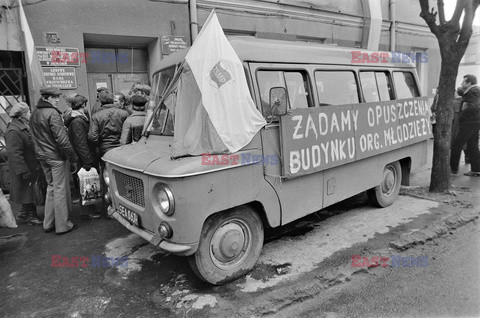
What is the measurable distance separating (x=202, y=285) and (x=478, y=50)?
86.8 ft

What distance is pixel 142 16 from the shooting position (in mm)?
7930

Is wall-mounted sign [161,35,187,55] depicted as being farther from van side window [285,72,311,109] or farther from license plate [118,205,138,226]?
license plate [118,205,138,226]

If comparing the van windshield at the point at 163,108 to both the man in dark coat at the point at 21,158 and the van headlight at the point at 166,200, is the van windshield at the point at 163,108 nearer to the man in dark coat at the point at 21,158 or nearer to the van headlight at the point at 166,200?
the van headlight at the point at 166,200

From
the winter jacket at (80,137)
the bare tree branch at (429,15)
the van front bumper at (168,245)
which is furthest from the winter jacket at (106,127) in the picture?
the bare tree branch at (429,15)

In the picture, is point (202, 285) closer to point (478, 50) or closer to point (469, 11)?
point (469, 11)

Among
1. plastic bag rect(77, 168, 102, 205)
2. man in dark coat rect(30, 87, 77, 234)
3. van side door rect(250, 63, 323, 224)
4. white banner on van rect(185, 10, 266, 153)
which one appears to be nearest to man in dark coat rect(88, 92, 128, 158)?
plastic bag rect(77, 168, 102, 205)

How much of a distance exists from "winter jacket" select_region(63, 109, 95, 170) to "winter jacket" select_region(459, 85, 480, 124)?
7.35 m

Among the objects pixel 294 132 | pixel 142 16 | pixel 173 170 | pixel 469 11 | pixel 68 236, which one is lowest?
pixel 68 236

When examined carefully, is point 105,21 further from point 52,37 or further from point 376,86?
point 376,86

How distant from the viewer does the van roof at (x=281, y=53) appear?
3.46 meters

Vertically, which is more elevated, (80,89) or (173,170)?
(80,89)

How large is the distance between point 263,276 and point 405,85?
3847mm

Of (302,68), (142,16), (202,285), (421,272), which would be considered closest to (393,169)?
(421,272)

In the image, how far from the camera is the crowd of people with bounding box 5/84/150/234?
4680 mm
